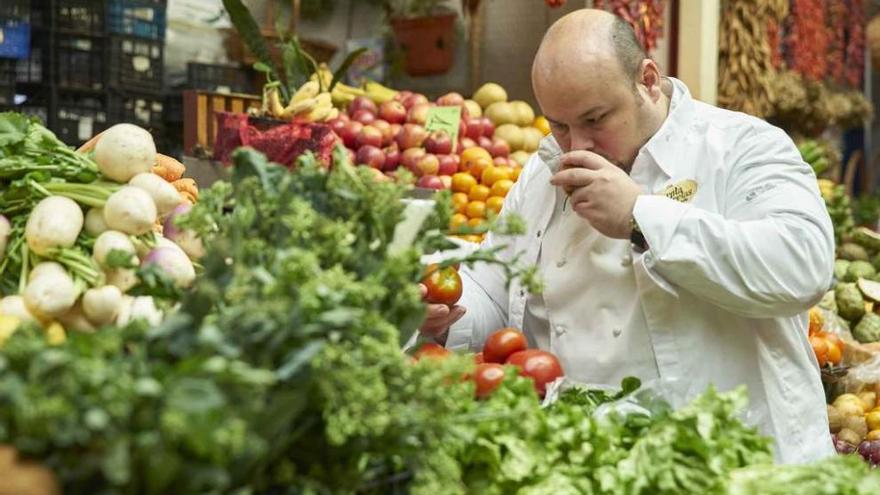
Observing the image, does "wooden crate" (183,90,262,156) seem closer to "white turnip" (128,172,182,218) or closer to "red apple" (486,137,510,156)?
"red apple" (486,137,510,156)

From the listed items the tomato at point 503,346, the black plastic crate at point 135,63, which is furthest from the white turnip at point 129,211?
the black plastic crate at point 135,63

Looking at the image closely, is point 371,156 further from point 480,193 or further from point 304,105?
point 480,193

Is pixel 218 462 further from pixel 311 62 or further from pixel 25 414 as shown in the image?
pixel 311 62

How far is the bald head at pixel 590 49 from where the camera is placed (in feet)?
8.07

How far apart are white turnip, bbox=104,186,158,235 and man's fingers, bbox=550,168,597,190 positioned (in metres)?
0.90

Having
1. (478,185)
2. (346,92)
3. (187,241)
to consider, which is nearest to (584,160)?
(187,241)

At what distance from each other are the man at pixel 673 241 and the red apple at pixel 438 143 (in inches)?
81.6

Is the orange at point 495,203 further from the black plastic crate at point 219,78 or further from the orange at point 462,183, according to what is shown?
the black plastic crate at point 219,78

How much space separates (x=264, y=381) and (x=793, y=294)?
1437mm

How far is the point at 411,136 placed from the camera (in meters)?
4.84

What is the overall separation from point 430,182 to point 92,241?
263 centimetres

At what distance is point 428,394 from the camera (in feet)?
4.65

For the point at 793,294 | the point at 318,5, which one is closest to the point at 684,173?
the point at 793,294

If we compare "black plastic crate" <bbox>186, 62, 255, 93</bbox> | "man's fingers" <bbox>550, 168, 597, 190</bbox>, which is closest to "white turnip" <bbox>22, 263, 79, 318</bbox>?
"man's fingers" <bbox>550, 168, 597, 190</bbox>
